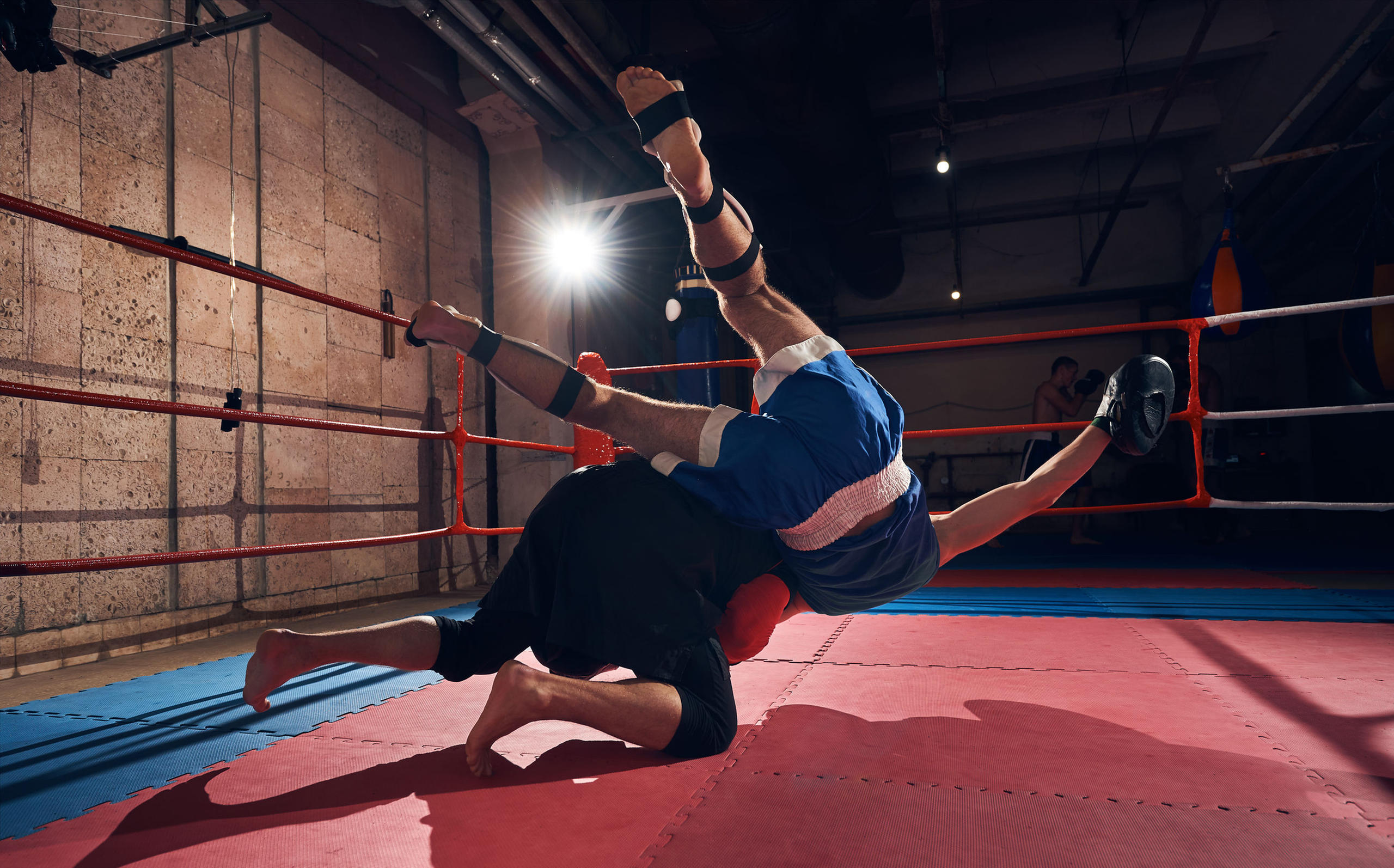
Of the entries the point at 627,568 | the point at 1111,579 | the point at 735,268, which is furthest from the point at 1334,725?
the point at 1111,579

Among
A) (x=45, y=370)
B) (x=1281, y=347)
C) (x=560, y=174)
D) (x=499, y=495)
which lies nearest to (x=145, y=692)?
(x=45, y=370)

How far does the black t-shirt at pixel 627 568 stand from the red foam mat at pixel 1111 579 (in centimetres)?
250

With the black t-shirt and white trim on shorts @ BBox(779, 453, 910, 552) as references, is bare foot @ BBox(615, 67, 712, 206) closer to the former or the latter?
the black t-shirt

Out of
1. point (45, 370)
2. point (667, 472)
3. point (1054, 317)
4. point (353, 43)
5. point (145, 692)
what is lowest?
point (145, 692)

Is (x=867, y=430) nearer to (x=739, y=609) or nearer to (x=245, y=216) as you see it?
(x=739, y=609)

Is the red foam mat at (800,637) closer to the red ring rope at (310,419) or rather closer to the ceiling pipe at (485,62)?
the red ring rope at (310,419)

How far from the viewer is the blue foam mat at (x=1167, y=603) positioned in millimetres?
2766

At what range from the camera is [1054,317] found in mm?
9688

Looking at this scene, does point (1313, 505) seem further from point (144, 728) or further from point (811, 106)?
point (144, 728)

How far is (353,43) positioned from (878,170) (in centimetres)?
404

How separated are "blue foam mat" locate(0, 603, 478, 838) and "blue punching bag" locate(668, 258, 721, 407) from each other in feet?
Answer: 13.2

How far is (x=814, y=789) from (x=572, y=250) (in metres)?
5.12

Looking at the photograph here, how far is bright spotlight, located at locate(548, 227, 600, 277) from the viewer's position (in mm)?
5727

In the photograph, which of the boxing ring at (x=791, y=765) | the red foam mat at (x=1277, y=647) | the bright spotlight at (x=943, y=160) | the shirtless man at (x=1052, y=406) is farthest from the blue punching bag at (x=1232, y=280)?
the boxing ring at (x=791, y=765)
